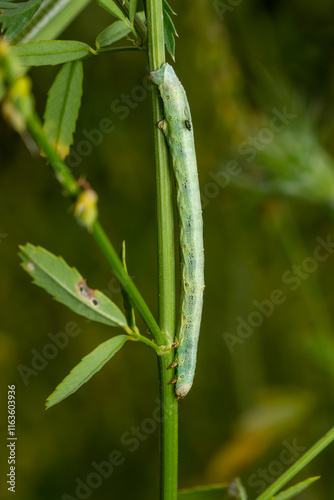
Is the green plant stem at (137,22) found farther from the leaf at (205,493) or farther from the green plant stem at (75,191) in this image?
the leaf at (205,493)

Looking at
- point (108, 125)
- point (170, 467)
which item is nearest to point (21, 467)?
point (108, 125)

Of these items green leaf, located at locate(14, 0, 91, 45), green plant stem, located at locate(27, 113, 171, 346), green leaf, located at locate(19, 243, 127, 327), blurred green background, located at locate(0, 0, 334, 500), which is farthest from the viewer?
blurred green background, located at locate(0, 0, 334, 500)

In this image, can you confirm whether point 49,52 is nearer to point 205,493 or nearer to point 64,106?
point 64,106

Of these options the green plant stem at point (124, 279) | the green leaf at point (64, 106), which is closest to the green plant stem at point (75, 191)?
the green plant stem at point (124, 279)

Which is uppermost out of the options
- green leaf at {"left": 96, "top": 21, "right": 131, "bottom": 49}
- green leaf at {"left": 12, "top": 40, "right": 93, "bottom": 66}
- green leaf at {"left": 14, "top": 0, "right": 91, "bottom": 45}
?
green leaf at {"left": 14, "top": 0, "right": 91, "bottom": 45}

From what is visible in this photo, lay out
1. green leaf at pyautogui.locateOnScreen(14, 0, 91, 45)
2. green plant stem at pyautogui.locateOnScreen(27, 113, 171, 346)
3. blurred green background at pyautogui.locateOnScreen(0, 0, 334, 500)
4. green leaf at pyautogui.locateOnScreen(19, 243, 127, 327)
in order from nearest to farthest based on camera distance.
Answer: green plant stem at pyautogui.locateOnScreen(27, 113, 171, 346) → green leaf at pyautogui.locateOnScreen(19, 243, 127, 327) → green leaf at pyautogui.locateOnScreen(14, 0, 91, 45) → blurred green background at pyautogui.locateOnScreen(0, 0, 334, 500)

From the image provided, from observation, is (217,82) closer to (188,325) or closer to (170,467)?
(188,325)

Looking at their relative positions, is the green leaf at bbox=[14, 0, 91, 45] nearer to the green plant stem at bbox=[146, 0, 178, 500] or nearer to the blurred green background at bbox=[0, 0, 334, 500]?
the green plant stem at bbox=[146, 0, 178, 500]

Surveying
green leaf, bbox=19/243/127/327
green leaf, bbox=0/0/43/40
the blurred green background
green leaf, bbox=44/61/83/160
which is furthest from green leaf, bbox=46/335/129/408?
the blurred green background
